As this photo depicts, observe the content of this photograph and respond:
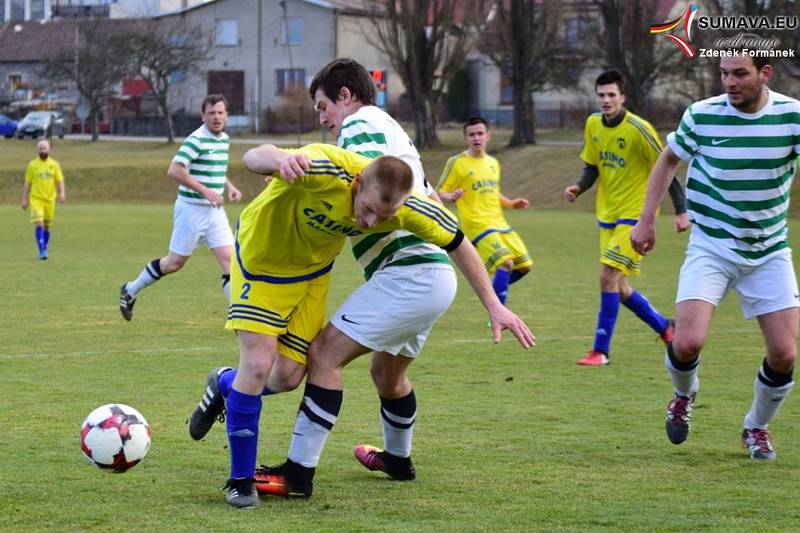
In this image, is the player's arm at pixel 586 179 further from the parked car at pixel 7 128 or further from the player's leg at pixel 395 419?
the parked car at pixel 7 128

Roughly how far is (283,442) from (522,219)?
2578 cm

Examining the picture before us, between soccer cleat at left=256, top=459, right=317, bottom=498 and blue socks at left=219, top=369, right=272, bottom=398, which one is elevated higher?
blue socks at left=219, top=369, right=272, bottom=398

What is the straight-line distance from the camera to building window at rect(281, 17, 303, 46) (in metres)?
69.9

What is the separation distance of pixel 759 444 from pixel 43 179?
17828mm

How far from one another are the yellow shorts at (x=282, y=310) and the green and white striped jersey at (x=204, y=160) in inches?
279

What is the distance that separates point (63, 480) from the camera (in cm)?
565

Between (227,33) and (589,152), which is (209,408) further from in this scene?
(227,33)

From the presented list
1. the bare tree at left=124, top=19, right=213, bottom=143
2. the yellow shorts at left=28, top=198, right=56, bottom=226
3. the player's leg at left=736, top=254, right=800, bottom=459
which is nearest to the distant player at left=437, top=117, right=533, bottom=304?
the player's leg at left=736, top=254, right=800, bottom=459

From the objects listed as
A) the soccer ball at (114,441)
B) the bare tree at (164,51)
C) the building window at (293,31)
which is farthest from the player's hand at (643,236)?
the building window at (293,31)

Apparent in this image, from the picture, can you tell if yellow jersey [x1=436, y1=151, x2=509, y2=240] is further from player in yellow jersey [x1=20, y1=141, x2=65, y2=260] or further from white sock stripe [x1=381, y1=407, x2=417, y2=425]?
player in yellow jersey [x1=20, y1=141, x2=65, y2=260]

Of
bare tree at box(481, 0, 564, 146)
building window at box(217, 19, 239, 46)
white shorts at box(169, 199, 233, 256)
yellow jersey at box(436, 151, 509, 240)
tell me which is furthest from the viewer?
building window at box(217, 19, 239, 46)

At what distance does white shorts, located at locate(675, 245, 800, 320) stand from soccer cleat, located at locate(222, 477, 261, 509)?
240 cm

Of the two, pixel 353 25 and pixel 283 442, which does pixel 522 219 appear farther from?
pixel 353 25

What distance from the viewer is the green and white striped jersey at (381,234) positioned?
5586 millimetres
